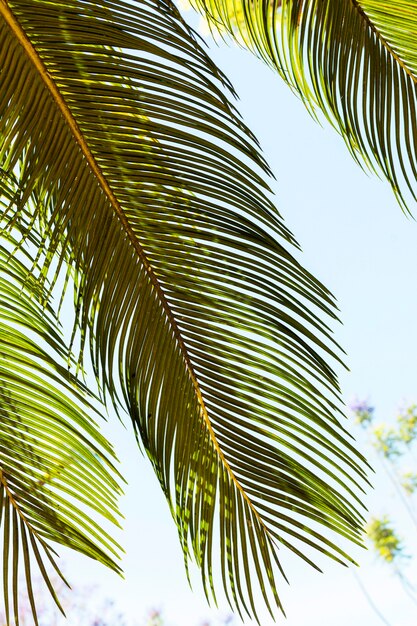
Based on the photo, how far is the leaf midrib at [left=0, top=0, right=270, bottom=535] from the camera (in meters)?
1.42

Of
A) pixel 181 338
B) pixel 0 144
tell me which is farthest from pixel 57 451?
pixel 0 144

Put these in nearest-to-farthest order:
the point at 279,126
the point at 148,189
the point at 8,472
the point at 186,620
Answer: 1. the point at 8,472
2. the point at 148,189
3. the point at 279,126
4. the point at 186,620

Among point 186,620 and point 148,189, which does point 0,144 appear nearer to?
point 148,189

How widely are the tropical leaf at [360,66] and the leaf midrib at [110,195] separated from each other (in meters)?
0.68

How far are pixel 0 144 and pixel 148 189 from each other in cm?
29

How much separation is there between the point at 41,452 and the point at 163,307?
13.8 inches

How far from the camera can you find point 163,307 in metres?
1.49

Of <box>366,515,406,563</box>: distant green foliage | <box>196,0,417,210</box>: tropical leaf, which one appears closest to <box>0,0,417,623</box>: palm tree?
<box>196,0,417,210</box>: tropical leaf

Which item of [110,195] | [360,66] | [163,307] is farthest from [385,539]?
[110,195]

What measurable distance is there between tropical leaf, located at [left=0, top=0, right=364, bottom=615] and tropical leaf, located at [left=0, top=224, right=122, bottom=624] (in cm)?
9

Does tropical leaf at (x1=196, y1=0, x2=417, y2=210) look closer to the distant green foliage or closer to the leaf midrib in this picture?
the leaf midrib

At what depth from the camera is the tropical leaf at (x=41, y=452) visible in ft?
4.38

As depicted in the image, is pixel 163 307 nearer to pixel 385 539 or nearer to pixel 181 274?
pixel 181 274

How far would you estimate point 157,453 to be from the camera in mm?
1479
